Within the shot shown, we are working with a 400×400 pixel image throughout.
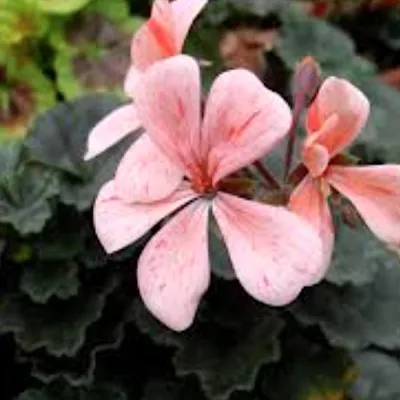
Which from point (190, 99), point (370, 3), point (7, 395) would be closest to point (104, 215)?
point (190, 99)

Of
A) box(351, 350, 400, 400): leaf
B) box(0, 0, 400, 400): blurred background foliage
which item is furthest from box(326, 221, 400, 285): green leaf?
box(351, 350, 400, 400): leaf

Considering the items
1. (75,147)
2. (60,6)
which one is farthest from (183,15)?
(60,6)

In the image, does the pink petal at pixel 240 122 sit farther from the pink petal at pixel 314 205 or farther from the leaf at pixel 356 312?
the leaf at pixel 356 312

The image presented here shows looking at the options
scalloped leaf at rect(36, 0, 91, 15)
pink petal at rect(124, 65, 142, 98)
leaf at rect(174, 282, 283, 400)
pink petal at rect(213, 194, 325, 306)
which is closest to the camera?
pink petal at rect(213, 194, 325, 306)

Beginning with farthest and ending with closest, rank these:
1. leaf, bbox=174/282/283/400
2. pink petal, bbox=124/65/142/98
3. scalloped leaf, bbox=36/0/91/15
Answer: scalloped leaf, bbox=36/0/91/15 < leaf, bbox=174/282/283/400 < pink petal, bbox=124/65/142/98

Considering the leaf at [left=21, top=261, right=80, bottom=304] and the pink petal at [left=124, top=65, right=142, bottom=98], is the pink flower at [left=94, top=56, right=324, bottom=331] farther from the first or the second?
the leaf at [left=21, top=261, right=80, bottom=304]

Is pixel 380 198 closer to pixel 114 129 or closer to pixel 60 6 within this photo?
pixel 114 129
